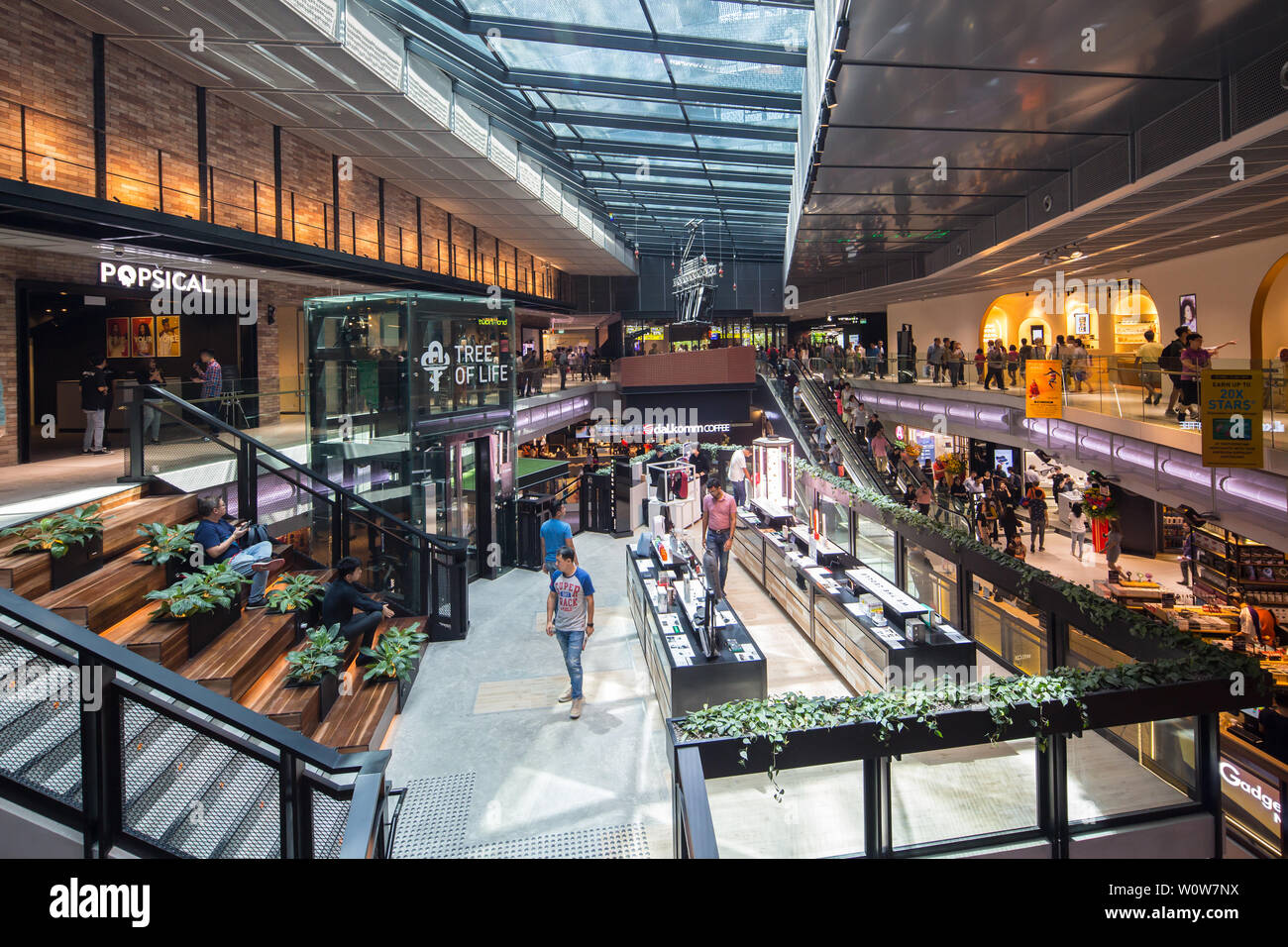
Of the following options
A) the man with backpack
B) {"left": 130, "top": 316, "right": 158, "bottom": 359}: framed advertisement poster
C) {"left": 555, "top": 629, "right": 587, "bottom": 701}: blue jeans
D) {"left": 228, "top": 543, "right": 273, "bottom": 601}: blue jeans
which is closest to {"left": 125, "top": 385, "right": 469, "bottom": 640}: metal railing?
{"left": 228, "top": 543, "right": 273, "bottom": 601}: blue jeans

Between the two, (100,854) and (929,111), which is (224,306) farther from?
(100,854)

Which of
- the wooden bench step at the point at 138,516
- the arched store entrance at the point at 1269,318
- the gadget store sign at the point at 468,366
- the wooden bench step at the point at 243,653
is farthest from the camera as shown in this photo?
the arched store entrance at the point at 1269,318

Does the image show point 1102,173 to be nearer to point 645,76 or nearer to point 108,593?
point 645,76

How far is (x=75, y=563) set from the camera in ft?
19.2

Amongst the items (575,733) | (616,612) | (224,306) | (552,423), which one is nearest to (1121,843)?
(575,733)

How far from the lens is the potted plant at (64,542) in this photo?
5.62m

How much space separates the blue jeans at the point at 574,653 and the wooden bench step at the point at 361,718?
63.3 inches

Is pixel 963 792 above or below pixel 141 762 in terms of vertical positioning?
below

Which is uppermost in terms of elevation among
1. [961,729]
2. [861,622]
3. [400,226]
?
[400,226]

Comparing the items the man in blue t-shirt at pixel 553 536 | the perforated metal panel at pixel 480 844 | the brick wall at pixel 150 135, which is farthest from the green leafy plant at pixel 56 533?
the brick wall at pixel 150 135

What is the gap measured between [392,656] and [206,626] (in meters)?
1.64

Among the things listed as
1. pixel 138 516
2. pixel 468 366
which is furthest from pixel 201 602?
pixel 468 366

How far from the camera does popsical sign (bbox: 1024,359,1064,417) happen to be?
1389 centimetres

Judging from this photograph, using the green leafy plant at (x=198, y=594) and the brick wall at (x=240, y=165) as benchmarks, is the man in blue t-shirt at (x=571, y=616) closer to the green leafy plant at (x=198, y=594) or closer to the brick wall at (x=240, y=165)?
the green leafy plant at (x=198, y=594)
